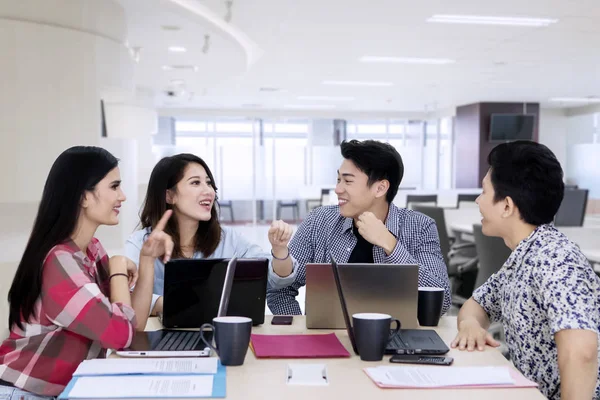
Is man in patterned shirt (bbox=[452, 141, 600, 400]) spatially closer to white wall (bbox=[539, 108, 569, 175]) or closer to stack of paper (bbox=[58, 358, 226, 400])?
stack of paper (bbox=[58, 358, 226, 400])

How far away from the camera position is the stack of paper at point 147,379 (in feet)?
4.46

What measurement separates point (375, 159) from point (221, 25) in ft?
14.5

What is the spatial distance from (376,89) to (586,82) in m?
3.41

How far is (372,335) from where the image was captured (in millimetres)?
1580

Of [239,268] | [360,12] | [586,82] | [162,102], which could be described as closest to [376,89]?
[586,82]

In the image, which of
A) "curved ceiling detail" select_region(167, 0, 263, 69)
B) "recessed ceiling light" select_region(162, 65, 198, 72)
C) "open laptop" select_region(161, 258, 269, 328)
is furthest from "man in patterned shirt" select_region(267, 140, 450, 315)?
"recessed ceiling light" select_region(162, 65, 198, 72)

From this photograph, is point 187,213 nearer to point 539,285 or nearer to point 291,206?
point 539,285

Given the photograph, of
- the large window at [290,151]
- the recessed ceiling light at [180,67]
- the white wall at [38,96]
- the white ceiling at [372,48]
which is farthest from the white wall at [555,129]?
the white wall at [38,96]

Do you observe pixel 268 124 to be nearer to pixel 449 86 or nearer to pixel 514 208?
pixel 449 86

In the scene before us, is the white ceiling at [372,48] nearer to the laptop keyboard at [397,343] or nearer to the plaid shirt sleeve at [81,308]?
the plaid shirt sleeve at [81,308]

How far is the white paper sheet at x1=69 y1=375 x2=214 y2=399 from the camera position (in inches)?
53.1

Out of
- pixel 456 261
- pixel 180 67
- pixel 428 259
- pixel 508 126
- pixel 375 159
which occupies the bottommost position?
pixel 456 261

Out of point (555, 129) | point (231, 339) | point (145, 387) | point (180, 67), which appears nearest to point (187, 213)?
point (231, 339)

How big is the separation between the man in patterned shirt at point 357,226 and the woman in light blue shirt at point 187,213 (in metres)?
0.23
